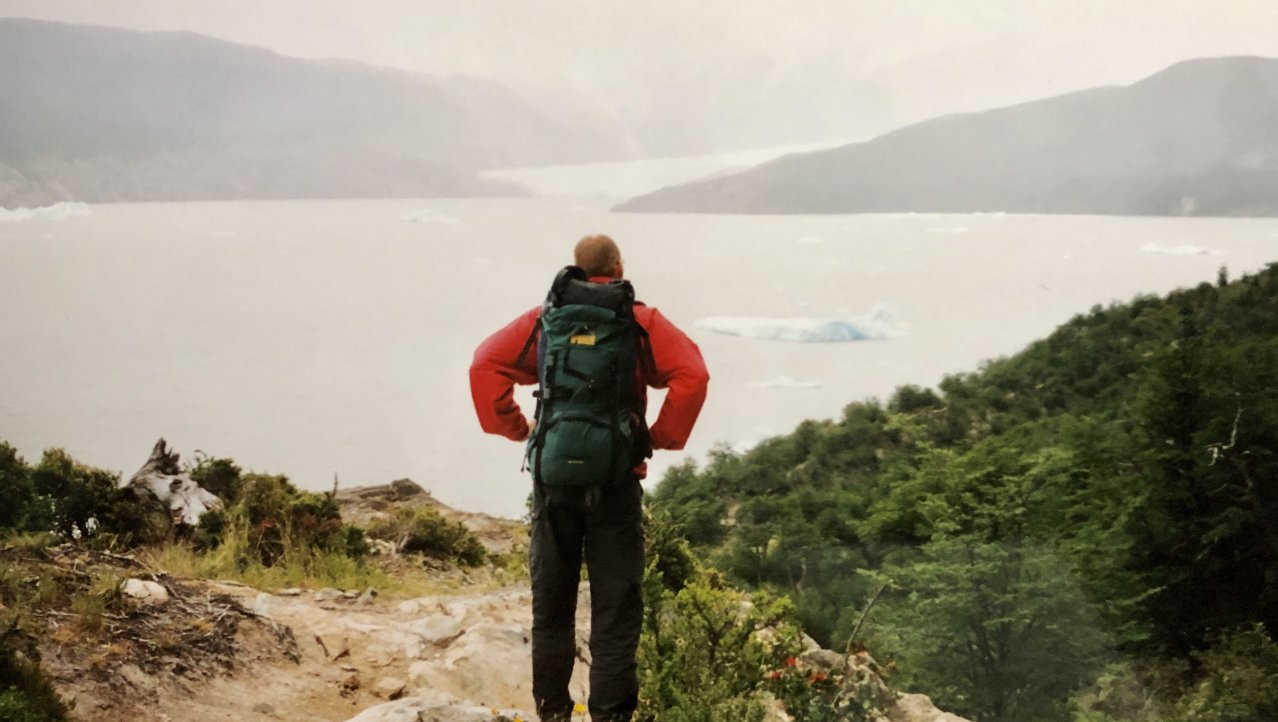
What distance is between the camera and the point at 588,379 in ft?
9.25

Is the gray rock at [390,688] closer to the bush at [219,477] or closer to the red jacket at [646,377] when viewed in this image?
the red jacket at [646,377]

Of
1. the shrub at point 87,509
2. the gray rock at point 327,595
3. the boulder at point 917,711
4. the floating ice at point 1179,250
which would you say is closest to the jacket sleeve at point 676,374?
the boulder at point 917,711

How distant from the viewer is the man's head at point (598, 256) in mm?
2932

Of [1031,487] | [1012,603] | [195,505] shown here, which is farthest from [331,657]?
[1031,487]

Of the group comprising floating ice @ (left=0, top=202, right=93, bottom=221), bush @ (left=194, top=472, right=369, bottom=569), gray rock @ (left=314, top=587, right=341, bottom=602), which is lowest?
gray rock @ (left=314, top=587, right=341, bottom=602)

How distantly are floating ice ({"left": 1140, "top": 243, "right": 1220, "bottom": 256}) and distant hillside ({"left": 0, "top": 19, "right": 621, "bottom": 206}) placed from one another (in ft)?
26.2

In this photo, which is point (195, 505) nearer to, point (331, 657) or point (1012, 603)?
point (331, 657)

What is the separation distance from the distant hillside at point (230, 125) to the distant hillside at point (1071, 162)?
10.2 feet

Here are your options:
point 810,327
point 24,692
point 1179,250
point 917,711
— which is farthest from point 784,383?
point 24,692

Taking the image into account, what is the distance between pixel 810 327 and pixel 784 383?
86 cm

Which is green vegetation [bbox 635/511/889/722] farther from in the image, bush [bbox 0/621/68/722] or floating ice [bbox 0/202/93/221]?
floating ice [bbox 0/202/93/221]

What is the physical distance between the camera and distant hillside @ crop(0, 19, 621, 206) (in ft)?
33.5

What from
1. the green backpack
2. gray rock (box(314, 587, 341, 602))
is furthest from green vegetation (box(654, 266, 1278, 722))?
the green backpack

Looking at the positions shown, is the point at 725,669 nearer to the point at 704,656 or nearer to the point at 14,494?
the point at 704,656
